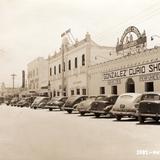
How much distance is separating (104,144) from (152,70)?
2166cm

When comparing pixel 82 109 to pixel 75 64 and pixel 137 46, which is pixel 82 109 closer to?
pixel 137 46

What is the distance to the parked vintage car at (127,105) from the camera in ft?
72.7

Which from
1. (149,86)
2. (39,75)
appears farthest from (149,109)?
(39,75)

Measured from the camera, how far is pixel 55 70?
63.5 m

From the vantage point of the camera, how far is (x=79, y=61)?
167ft

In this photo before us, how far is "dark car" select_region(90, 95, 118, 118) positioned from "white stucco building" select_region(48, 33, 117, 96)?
2040cm

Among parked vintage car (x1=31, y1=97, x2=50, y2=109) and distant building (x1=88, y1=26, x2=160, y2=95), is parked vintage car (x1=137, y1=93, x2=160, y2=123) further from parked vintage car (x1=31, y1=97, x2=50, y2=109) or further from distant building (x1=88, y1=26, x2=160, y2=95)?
parked vintage car (x1=31, y1=97, x2=50, y2=109)

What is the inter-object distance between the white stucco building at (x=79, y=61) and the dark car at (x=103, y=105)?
66.9 feet

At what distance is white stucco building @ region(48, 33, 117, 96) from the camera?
158ft

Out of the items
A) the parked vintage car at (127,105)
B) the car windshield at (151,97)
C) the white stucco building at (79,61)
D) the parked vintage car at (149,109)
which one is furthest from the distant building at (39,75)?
the parked vintage car at (149,109)

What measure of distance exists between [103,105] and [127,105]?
3659mm

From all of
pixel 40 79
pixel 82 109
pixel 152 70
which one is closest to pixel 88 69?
pixel 152 70

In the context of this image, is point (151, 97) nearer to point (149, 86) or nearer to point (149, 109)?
point (149, 109)

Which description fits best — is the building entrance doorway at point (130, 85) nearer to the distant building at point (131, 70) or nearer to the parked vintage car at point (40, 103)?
the distant building at point (131, 70)
